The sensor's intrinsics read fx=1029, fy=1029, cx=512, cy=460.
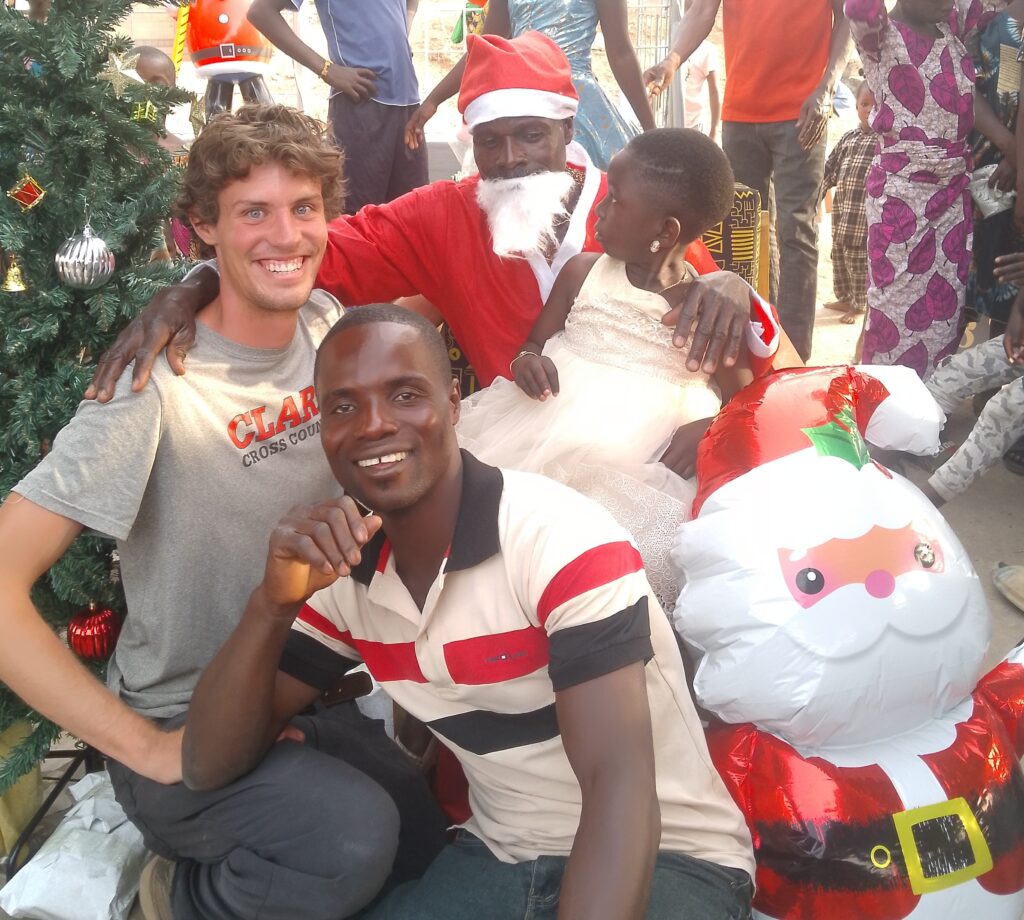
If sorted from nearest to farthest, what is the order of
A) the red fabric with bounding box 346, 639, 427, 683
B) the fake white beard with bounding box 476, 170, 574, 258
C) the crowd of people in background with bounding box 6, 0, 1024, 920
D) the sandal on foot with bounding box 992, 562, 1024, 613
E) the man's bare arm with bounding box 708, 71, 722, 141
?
the crowd of people in background with bounding box 6, 0, 1024, 920
the red fabric with bounding box 346, 639, 427, 683
the fake white beard with bounding box 476, 170, 574, 258
the sandal on foot with bounding box 992, 562, 1024, 613
the man's bare arm with bounding box 708, 71, 722, 141

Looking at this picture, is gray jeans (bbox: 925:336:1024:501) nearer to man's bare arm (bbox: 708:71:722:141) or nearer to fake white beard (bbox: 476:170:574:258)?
fake white beard (bbox: 476:170:574:258)

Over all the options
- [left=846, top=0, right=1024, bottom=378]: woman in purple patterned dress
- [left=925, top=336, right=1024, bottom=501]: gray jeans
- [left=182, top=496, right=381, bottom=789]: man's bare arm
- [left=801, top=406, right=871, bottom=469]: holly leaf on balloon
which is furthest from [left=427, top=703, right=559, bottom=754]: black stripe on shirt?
[left=846, top=0, right=1024, bottom=378]: woman in purple patterned dress

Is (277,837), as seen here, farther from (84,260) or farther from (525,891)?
(84,260)

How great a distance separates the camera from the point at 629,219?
9.06 ft

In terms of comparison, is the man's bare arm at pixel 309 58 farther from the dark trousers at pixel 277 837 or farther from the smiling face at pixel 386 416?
the dark trousers at pixel 277 837

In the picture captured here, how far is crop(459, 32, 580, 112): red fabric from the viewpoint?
3111 mm

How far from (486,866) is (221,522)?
2.92 feet

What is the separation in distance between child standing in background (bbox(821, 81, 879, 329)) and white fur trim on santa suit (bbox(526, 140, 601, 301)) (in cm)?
296

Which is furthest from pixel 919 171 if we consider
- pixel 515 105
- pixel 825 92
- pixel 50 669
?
pixel 50 669

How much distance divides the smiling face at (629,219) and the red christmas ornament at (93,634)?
1609 millimetres

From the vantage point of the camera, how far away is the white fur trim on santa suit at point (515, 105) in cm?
310

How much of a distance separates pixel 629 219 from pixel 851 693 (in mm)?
1385

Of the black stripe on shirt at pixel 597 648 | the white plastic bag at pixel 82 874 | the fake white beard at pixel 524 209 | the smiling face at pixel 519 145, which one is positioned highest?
the smiling face at pixel 519 145

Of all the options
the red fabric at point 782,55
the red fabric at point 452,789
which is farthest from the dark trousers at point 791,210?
the red fabric at point 452,789
